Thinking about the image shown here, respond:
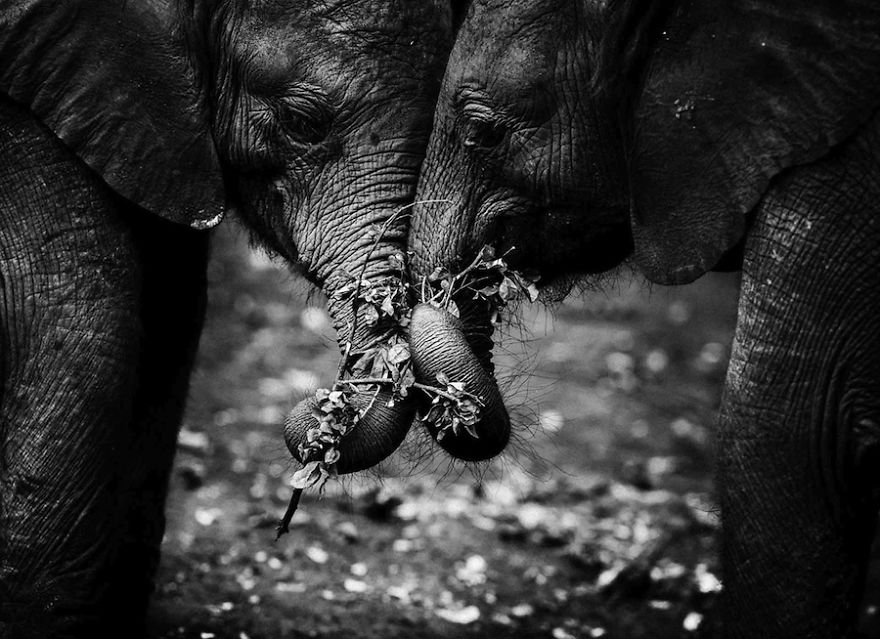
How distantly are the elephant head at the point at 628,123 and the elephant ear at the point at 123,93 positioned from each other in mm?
935

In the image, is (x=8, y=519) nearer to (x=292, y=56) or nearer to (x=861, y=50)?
(x=292, y=56)

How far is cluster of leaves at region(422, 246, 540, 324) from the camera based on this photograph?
16.1 ft

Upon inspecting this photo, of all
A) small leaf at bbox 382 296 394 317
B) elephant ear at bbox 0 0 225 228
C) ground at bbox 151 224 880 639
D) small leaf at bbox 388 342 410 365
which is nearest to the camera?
small leaf at bbox 388 342 410 365

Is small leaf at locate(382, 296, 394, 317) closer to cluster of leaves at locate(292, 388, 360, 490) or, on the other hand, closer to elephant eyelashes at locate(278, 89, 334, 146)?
cluster of leaves at locate(292, 388, 360, 490)

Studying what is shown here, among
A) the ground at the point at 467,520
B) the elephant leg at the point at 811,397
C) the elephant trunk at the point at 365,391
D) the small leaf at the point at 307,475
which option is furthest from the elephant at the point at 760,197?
the ground at the point at 467,520

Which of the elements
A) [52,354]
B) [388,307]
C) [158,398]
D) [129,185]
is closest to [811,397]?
[388,307]

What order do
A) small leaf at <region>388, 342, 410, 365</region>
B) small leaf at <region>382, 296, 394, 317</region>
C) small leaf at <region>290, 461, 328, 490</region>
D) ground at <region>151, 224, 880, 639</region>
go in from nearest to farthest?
small leaf at <region>290, 461, 328, 490</region> → small leaf at <region>388, 342, 410, 365</region> → small leaf at <region>382, 296, 394, 317</region> → ground at <region>151, 224, 880, 639</region>

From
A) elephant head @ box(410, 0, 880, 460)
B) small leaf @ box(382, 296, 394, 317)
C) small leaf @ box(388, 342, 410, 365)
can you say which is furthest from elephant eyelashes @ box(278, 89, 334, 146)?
small leaf @ box(388, 342, 410, 365)

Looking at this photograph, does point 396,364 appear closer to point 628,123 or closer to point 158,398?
point 628,123

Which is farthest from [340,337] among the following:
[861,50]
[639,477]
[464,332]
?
[639,477]

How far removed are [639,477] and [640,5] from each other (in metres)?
4.35

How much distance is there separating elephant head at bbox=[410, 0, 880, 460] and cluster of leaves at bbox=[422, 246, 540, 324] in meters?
0.06

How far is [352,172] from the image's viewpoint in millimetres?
5188

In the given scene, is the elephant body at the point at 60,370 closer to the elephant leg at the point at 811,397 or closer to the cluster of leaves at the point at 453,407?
the cluster of leaves at the point at 453,407
